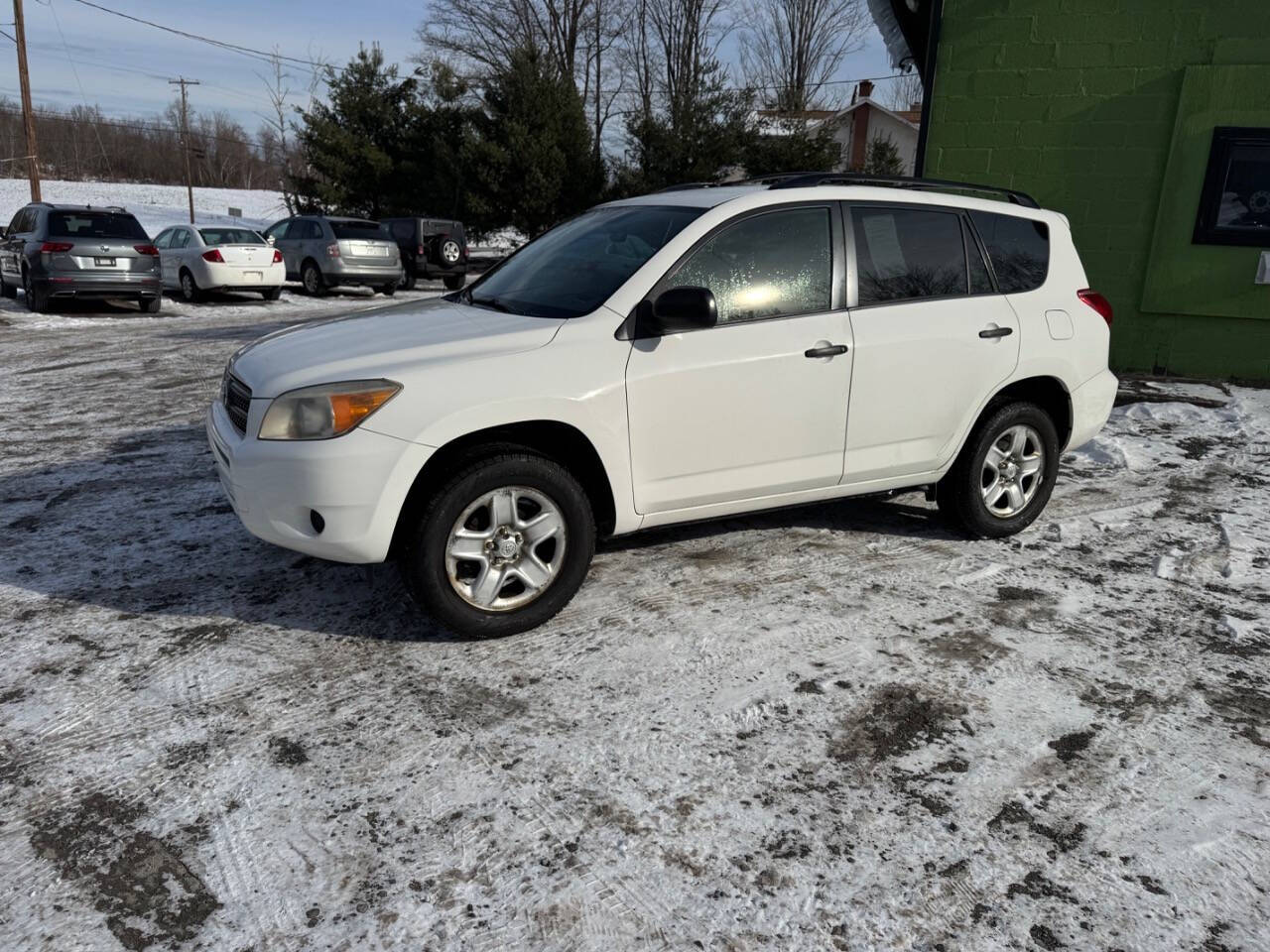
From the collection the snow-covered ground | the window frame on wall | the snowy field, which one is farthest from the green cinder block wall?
the snow-covered ground

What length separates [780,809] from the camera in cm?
266

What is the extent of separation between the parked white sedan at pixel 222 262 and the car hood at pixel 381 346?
46.8 feet

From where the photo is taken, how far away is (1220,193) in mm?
8820

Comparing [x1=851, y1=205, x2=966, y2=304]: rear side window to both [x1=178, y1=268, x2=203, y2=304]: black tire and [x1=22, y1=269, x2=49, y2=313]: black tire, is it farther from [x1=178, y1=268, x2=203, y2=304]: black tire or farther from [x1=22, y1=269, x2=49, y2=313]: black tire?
[x1=178, y1=268, x2=203, y2=304]: black tire

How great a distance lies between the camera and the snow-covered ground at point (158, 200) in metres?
47.5

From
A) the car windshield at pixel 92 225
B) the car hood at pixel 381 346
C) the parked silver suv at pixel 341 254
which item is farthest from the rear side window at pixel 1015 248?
the parked silver suv at pixel 341 254

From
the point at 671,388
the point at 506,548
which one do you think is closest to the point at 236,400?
the point at 506,548

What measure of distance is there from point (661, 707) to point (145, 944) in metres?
1.64

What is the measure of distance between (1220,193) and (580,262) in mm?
7624

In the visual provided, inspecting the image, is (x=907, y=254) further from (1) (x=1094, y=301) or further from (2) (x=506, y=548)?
(2) (x=506, y=548)

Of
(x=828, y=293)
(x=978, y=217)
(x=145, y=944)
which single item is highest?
(x=978, y=217)

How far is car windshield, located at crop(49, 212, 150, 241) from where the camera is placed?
1376cm

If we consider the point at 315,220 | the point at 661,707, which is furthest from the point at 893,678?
the point at 315,220

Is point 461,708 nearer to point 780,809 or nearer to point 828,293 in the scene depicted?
point 780,809
